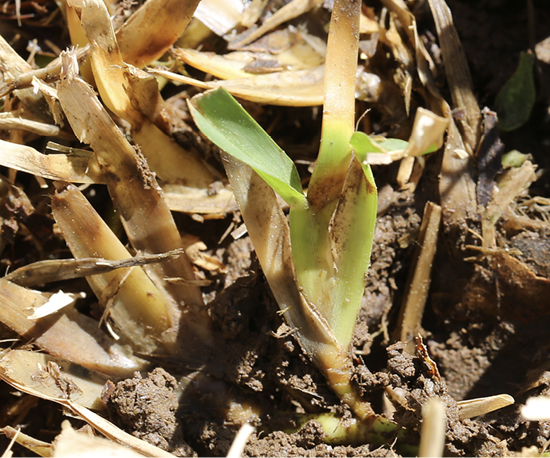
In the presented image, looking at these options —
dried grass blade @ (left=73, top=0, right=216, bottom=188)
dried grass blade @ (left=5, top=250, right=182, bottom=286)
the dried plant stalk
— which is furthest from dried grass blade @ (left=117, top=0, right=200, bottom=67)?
dried grass blade @ (left=5, top=250, right=182, bottom=286)

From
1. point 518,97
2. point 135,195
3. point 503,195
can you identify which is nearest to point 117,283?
point 135,195

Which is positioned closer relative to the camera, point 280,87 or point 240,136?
point 240,136

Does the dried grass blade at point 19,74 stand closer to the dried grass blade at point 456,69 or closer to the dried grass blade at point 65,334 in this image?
the dried grass blade at point 65,334

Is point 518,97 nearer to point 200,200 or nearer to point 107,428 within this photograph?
point 200,200

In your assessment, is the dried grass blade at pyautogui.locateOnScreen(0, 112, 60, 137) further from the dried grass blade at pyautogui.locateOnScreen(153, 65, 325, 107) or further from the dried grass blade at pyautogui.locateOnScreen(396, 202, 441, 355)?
the dried grass blade at pyautogui.locateOnScreen(396, 202, 441, 355)

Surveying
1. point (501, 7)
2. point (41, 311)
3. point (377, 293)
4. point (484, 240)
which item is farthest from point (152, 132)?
point (501, 7)

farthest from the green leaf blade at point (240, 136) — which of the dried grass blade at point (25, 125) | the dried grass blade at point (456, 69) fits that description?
the dried grass blade at point (456, 69)
